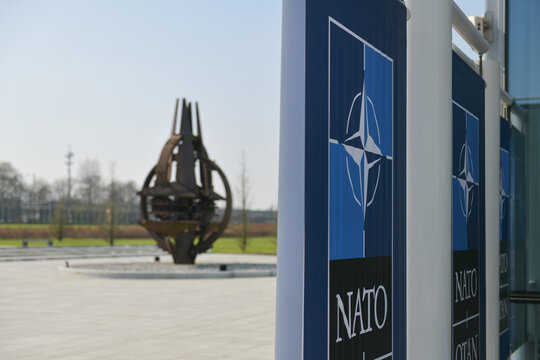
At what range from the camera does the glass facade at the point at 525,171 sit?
21.6 feet

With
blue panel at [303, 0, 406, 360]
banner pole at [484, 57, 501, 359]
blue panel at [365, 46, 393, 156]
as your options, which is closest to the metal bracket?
banner pole at [484, 57, 501, 359]

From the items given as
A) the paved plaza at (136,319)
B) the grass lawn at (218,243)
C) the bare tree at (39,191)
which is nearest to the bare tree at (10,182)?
the bare tree at (39,191)

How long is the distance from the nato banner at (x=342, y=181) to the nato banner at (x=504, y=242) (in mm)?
2815

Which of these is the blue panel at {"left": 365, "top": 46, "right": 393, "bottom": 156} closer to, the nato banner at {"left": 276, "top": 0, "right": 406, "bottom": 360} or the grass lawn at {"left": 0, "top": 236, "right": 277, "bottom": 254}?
the nato banner at {"left": 276, "top": 0, "right": 406, "bottom": 360}

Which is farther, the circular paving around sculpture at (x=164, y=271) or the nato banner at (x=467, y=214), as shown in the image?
the circular paving around sculpture at (x=164, y=271)

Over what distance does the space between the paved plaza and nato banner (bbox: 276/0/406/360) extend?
552 cm

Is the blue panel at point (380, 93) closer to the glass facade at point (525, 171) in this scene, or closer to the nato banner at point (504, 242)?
the nato banner at point (504, 242)

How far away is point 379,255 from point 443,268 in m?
0.58

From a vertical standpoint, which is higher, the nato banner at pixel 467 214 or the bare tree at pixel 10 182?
the bare tree at pixel 10 182

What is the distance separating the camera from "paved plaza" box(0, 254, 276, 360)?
361 inches

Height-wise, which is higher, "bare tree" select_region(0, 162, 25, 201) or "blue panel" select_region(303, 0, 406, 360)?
"bare tree" select_region(0, 162, 25, 201)

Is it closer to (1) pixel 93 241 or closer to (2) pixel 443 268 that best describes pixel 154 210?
(2) pixel 443 268

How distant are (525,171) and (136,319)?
783 cm

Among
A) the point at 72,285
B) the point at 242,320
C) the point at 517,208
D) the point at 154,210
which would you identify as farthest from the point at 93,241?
the point at 517,208
